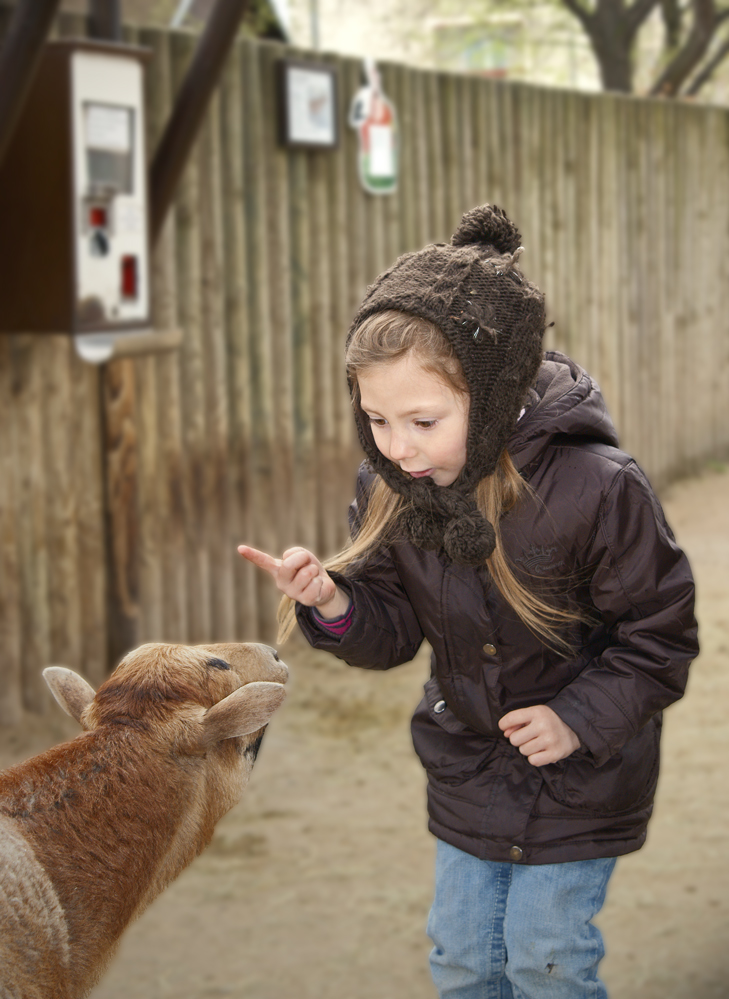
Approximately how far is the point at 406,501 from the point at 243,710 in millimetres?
733

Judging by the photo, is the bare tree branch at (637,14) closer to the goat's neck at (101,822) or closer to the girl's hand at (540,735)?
the girl's hand at (540,735)

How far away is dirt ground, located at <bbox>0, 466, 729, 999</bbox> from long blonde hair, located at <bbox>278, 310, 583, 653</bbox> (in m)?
1.80

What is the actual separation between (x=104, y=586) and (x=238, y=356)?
1.50m

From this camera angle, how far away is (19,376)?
17.7ft

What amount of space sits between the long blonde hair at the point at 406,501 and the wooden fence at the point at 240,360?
10.5 feet

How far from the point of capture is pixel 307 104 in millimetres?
6719

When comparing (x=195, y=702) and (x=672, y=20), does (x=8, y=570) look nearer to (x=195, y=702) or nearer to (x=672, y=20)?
(x=195, y=702)

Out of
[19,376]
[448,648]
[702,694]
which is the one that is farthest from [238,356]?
[448,648]

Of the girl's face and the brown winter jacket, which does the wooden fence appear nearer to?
the brown winter jacket

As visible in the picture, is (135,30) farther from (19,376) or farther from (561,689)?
(561,689)

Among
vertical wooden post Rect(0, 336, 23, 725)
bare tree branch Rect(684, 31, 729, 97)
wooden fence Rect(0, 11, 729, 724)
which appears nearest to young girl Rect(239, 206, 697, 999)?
vertical wooden post Rect(0, 336, 23, 725)

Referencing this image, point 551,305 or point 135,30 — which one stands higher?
point 135,30

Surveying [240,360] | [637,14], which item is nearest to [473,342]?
[240,360]

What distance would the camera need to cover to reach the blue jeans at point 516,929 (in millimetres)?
2400
